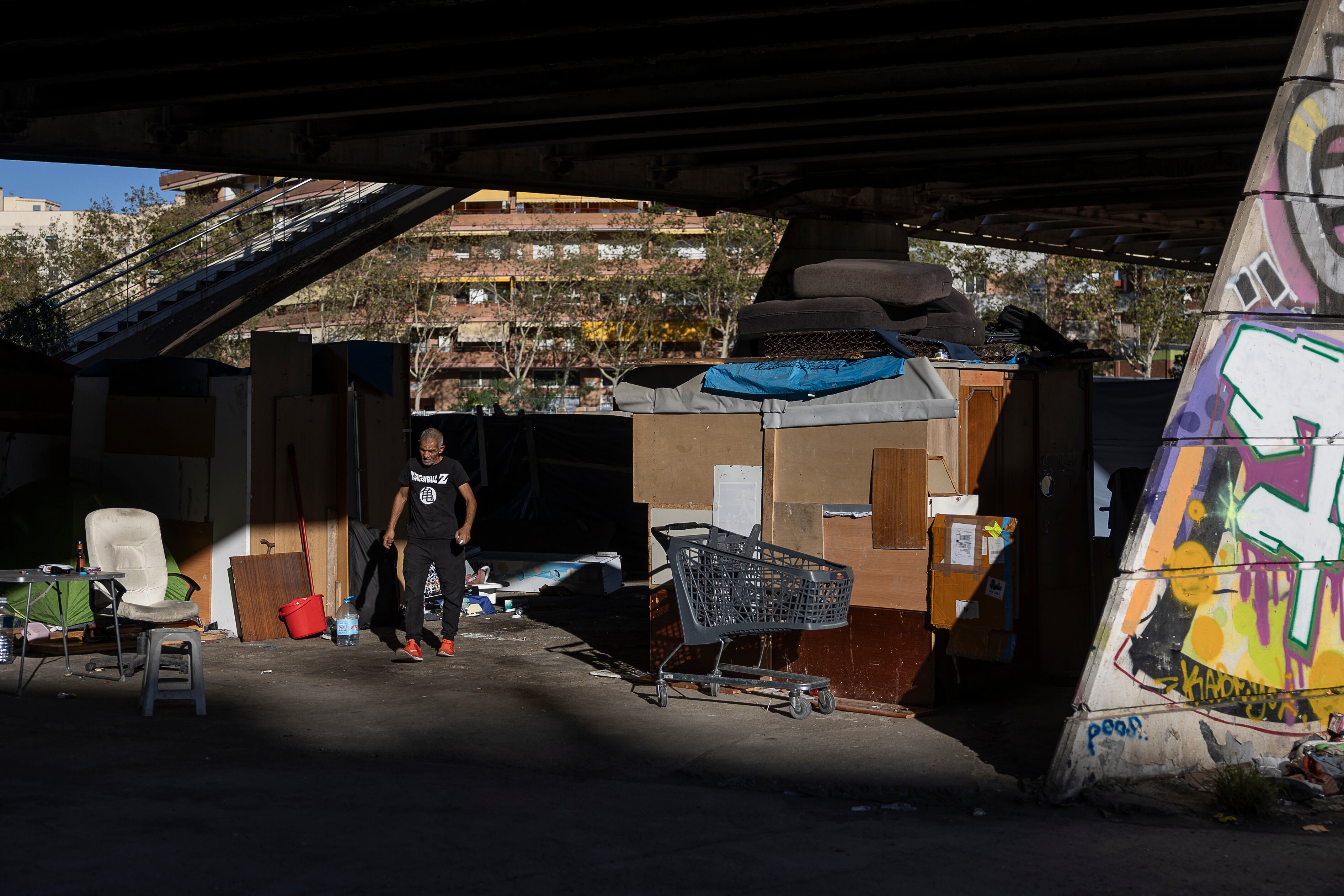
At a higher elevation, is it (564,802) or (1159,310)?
(1159,310)

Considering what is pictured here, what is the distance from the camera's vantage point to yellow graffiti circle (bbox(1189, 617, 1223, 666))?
253 inches

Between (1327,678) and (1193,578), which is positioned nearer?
(1193,578)

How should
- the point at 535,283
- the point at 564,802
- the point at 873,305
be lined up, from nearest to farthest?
the point at 564,802
the point at 873,305
the point at 535,283

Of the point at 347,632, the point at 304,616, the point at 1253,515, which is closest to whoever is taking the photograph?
the point at 1253,515

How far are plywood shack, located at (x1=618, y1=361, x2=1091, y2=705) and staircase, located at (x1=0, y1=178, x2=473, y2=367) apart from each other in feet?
51.6

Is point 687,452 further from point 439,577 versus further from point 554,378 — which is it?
point 554,378

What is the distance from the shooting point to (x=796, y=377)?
859cm

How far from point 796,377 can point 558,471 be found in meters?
10.7

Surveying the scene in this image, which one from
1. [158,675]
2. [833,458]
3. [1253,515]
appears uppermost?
[833,458]

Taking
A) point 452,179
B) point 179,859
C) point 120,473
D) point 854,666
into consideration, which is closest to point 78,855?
point 179,859

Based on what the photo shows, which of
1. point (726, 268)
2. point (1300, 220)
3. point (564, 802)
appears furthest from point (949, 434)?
point (726, 268)

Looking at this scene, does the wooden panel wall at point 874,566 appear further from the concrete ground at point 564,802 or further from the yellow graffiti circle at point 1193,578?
the yellow graffiti circle at point 1193,578

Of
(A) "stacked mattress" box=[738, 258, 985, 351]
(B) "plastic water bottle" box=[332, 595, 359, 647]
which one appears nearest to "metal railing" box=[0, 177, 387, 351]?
(B) "plastic water bottle" box=[332, 595, 359, 647]

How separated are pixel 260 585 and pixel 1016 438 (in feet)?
23.2
